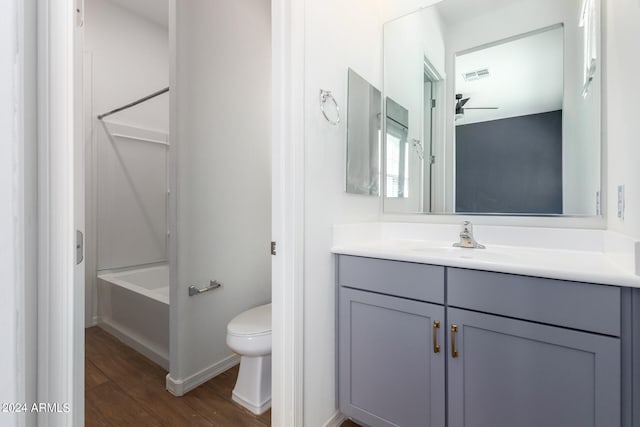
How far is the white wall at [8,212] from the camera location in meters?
0.51

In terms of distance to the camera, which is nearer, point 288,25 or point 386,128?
point 288,25

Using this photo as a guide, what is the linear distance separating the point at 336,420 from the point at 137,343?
1.55 meters

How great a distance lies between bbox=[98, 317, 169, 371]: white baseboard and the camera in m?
1.88

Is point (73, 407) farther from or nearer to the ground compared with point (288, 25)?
nearer to the ground

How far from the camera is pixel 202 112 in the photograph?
67.5 inches

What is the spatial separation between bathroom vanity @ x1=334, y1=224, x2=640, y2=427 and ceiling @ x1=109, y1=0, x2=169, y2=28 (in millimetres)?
2826

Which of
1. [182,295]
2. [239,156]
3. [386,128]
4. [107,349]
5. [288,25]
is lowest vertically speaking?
[107,349]

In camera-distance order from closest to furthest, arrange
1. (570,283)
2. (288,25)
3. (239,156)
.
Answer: (570,283), (288,25), (239,156)

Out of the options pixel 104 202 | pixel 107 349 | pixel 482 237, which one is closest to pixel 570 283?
pixel 482 237

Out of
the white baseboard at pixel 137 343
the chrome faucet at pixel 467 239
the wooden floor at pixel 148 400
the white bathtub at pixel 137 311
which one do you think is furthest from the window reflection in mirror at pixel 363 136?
the white baseboard at pixel 137 343

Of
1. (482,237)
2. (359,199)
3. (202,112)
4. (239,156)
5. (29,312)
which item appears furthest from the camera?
(239,156)

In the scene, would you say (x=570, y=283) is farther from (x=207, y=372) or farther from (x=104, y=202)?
(x=104, y=202)

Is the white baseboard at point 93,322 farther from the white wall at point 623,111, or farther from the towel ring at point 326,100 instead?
the white wall at point 623,111

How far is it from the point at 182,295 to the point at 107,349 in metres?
1.05
